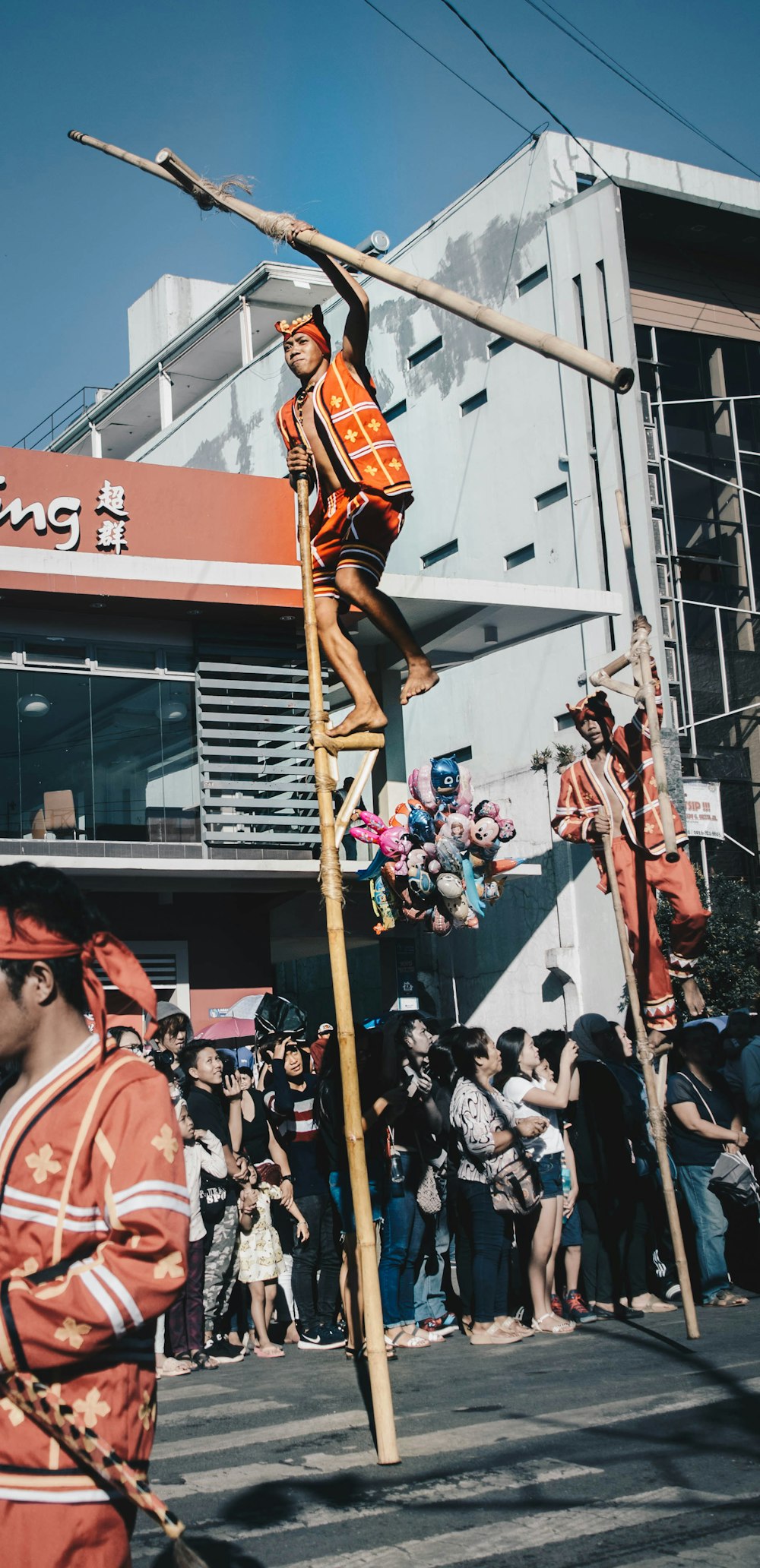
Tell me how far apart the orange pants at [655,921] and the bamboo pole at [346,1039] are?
2.36 meters

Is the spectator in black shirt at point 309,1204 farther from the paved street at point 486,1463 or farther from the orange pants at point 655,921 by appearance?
the orange pants at point 655,921

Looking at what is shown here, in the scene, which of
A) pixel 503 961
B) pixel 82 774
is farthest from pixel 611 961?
pixel 82 774

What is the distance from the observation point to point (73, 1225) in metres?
2.66

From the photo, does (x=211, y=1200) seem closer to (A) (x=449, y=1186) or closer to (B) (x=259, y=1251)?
(B) (x=259, y=1251)

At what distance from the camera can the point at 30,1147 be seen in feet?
8.84

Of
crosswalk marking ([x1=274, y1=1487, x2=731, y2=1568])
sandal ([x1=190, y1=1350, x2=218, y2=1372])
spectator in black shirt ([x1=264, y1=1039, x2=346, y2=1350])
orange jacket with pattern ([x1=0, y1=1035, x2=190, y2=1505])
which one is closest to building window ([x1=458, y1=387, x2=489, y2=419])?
spectator in black shirt ([x1=264, y1=1039, x2=346, y2=1350])

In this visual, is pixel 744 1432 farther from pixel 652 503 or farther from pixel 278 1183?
pixel 652 503

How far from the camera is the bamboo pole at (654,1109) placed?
25.4ft

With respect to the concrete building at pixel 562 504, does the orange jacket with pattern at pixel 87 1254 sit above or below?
below

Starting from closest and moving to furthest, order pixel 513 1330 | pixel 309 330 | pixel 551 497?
1. pixel 309 330
2. pixel 513 1330
3. pixel 551 497

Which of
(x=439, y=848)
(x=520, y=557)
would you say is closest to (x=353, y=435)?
(x=439, y=848)

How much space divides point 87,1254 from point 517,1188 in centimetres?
643

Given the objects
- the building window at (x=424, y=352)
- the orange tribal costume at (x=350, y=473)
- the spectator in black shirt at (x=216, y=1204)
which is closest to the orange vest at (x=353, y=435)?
the orange tribal costume at (x=350, y=473)

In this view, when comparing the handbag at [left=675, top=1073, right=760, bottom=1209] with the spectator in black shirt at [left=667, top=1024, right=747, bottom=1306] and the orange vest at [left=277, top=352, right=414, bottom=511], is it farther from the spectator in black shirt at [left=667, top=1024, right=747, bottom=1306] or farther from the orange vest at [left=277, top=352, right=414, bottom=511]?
the orange vest at [left=277, top=352, right=414, bottom=511]
